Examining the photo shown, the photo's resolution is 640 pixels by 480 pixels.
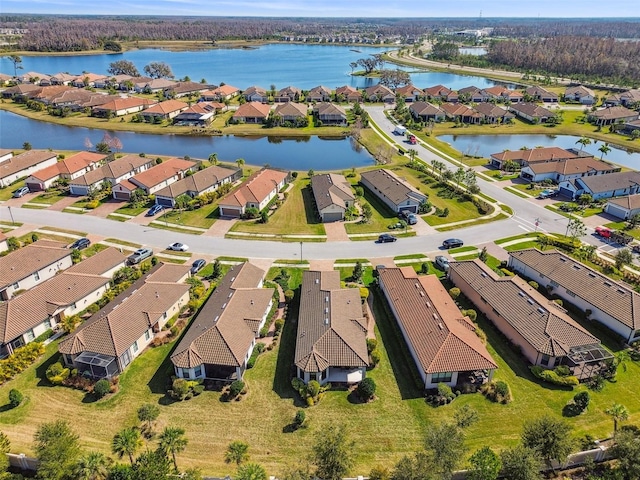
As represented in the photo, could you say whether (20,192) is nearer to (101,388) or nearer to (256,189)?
(256,189)

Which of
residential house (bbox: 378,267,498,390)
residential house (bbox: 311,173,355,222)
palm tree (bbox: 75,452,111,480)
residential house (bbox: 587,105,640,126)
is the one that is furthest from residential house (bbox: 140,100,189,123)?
residential house (bbox: 587,105,640,126)

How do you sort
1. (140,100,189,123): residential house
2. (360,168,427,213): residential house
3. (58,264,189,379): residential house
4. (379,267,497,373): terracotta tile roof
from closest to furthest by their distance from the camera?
(379,267,497,373): terracotta tile roof
(58,264,189,379): residential house
(360,168,427,213): residential house
(140,100,189,123): residential house

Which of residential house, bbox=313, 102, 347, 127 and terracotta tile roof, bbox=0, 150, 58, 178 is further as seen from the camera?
residential house, bbox=313, 102, 347, 127

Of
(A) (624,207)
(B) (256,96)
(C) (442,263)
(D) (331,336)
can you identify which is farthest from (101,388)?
(B) (256,96)

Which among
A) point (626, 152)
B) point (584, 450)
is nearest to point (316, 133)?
point (626, 152)

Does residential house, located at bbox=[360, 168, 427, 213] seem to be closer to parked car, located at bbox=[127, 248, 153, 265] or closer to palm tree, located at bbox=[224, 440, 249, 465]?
parked car, located at bbox=[127, 248, 153, 265]

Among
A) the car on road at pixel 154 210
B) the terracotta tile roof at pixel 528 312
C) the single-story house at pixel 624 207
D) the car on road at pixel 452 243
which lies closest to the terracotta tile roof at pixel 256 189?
the car on road at pixel 154 210

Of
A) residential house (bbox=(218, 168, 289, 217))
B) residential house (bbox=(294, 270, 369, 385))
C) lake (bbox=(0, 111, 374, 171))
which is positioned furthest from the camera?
lake (bbox=(0, 111, 374, 171))

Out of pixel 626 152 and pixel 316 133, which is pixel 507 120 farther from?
pixel 316 133
